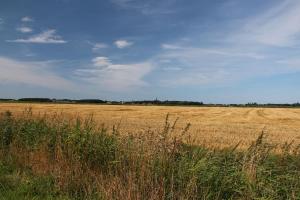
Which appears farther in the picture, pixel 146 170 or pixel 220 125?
pixel 220 125

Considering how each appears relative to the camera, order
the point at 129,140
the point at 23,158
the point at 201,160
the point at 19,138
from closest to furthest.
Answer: the point at 201,160
the point at 129,140
the point at 23,158
the point at 19,138

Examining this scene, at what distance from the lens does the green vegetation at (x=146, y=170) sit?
248 inches

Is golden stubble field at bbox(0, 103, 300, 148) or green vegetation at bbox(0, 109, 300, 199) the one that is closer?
green vegetation at bbox(0, 109, 300, 199)

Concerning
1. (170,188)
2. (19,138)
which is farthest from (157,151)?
(19,138)

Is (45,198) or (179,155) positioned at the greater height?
(179,155)

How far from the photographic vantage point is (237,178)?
6.57 meters

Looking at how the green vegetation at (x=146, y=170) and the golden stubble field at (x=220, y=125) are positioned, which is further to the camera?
the golden stubble field at (x=220, y=125)

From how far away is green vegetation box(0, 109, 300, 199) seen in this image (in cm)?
629

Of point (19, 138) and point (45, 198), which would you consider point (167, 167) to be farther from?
point (19, 138)

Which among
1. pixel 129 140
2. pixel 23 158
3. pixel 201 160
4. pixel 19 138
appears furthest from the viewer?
pixel 19 138

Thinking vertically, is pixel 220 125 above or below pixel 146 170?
below

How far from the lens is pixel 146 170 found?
21.5ft

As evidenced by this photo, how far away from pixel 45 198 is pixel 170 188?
2058 mm

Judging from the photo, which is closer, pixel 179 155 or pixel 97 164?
pixel 179 155
